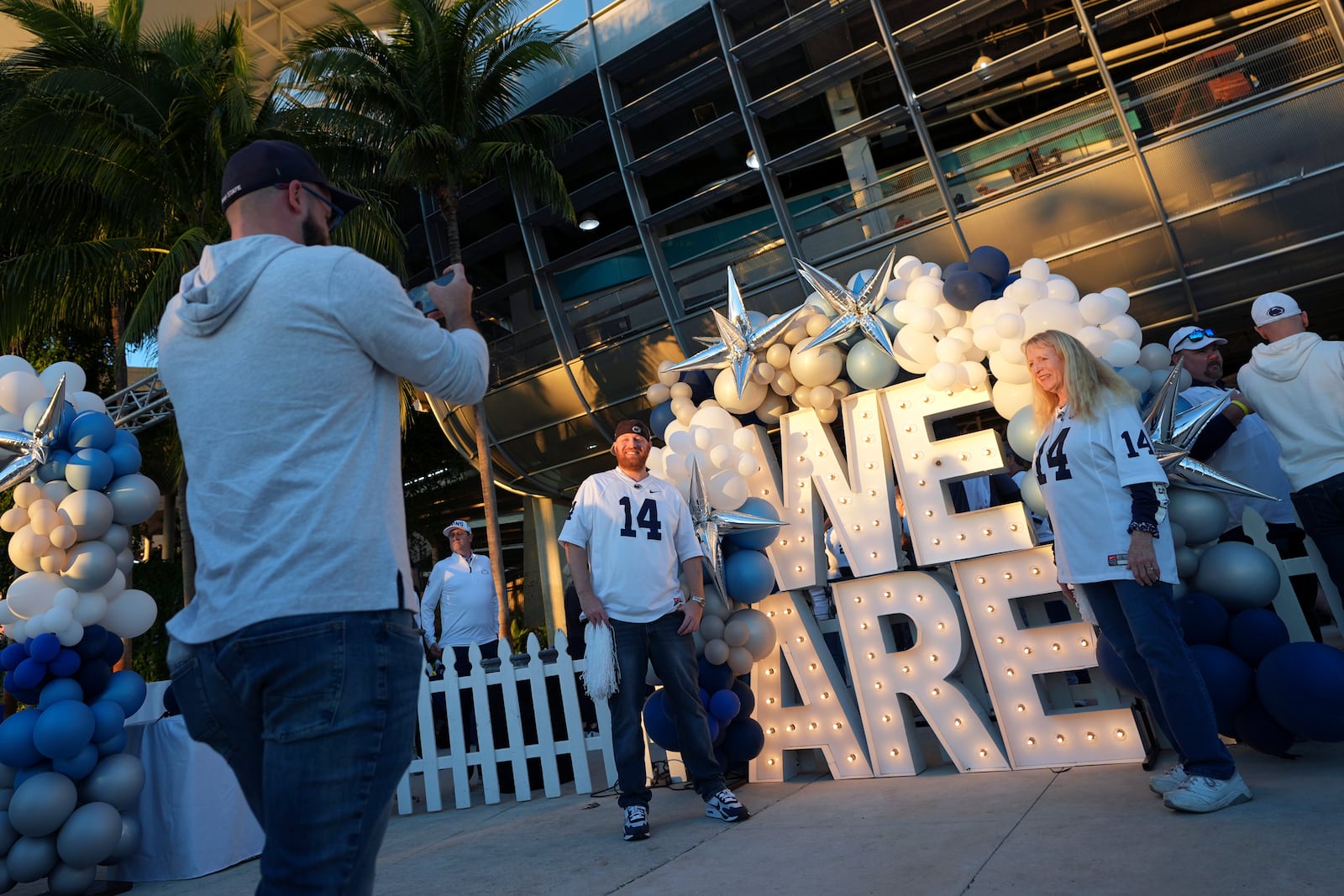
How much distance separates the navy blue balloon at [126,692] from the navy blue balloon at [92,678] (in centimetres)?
3

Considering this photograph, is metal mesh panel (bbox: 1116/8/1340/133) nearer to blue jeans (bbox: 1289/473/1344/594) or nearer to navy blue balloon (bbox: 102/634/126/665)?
blue jeans (bbox: 1289/473/1344/594)

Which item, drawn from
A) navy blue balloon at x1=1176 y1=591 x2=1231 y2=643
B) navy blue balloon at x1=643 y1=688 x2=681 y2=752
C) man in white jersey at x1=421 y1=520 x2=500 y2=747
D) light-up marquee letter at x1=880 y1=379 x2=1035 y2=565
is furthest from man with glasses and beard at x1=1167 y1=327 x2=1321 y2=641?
man in white jersey at x1=421 y1=520 x2=500 y2=747

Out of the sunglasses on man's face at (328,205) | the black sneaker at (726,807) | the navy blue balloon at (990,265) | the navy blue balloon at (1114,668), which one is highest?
the navy blue balloon at (990,265)

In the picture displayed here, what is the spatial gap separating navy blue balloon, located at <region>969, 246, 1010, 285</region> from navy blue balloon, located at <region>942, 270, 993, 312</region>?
0.21 m

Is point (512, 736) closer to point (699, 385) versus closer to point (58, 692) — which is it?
point (58, 692)

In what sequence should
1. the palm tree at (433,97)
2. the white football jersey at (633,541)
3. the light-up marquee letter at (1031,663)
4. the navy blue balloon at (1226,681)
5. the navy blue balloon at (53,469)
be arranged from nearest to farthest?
1. the navy blue balloon at (1226,681)
2. the light-up marquee letter at (1031,663)
3. the white football jersey at (633,541)
4. the navy blue balloon at (53,469)
5. the palm tree at (433,97)

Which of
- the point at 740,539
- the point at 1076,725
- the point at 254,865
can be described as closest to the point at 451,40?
the point at 740,539

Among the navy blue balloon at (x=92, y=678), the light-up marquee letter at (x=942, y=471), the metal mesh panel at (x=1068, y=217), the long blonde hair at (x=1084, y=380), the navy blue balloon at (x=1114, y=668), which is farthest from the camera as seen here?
the metal mesh panel at (x=1068, y=217)

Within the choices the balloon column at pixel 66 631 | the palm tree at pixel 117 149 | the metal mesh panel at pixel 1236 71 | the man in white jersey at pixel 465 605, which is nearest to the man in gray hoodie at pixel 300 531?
the balloon column at pixel 66 631

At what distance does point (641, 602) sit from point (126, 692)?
2.81m

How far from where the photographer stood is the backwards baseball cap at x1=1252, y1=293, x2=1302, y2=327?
4254 millimetres

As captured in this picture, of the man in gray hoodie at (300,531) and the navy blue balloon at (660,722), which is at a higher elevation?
the man in gray hoodie at (300,531)

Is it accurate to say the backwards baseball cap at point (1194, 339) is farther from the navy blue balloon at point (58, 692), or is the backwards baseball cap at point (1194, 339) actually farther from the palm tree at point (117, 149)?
the palm tree at point (117, 149)

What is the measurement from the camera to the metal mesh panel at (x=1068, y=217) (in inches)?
468
